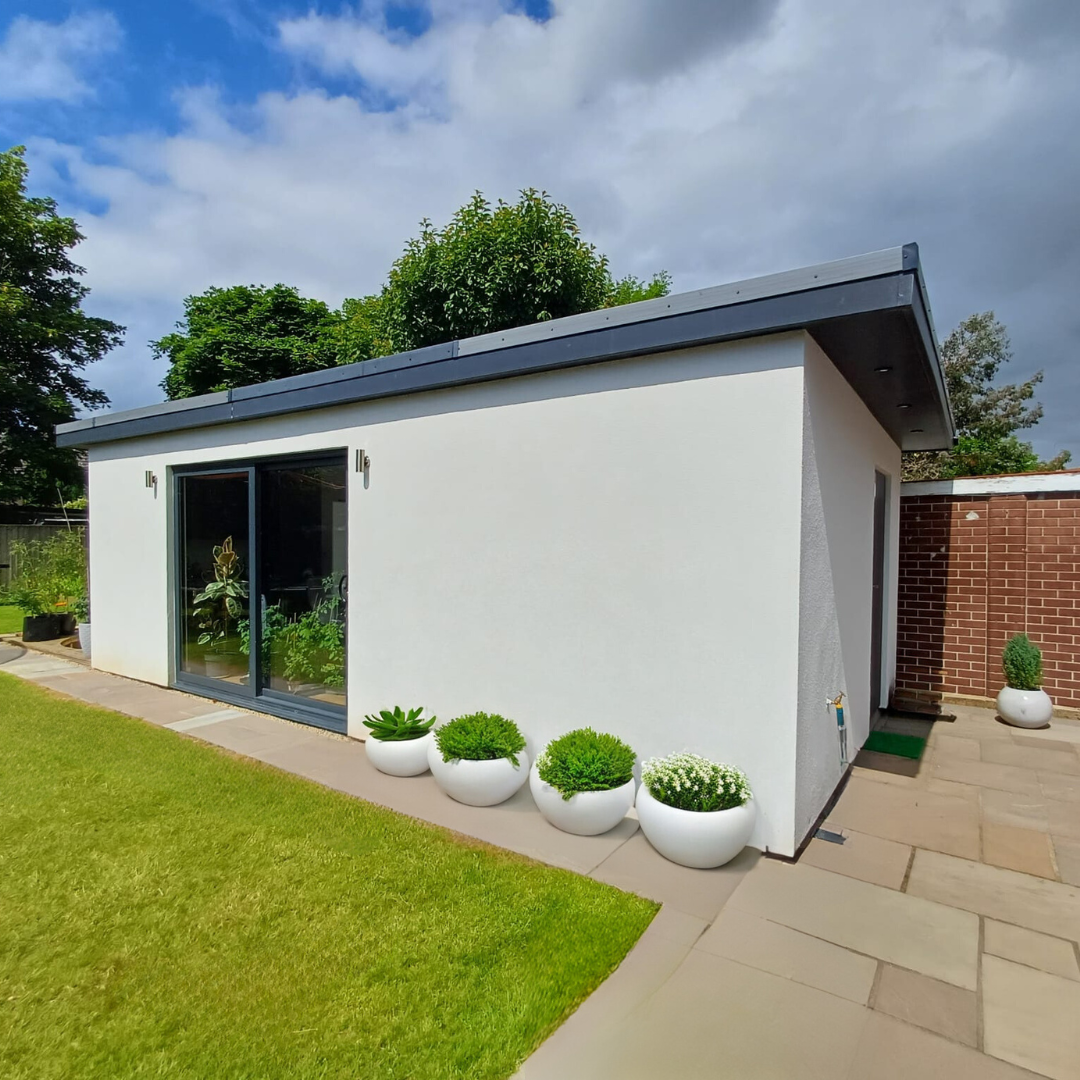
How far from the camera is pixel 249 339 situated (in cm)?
2042

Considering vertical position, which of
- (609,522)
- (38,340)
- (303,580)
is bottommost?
(303,580)

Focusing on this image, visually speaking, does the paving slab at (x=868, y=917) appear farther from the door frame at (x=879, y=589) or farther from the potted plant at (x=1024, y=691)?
the potted plant at (x=1024, y=691)

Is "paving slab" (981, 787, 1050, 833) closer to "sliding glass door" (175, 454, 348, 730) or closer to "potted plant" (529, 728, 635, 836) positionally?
"potted plant" (529, 728, 635, 836)

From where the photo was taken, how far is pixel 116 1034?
1.97m

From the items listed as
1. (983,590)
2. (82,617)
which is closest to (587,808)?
(983,590)

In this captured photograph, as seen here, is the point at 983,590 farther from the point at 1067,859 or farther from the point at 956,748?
the point at 1067,859

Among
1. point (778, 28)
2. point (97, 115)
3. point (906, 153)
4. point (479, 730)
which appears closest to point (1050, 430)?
point (906, 153)

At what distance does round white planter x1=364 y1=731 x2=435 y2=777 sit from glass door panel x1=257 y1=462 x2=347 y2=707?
1188 millimetres

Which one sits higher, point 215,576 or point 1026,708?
Result: point 215,576

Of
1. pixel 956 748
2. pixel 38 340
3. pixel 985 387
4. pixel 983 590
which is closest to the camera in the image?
pixel 956 748

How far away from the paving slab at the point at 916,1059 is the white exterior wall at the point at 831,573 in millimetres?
1151

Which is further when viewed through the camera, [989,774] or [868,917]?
[989,774]

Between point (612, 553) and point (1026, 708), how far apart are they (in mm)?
4565

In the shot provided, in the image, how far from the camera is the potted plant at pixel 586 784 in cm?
324
